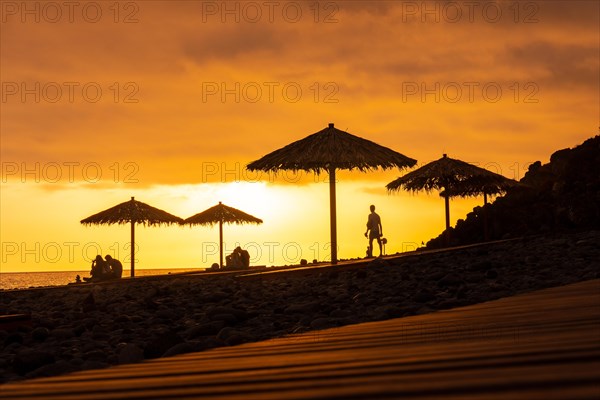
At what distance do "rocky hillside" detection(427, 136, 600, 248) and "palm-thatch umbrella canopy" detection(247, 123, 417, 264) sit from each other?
32.8 feet

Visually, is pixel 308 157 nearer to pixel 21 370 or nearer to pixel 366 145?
pixel 366 145

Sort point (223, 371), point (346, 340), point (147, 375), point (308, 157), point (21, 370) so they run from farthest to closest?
point (308, 157), point (21, 370), point (346, 340), point (147, 375), point (223, 371)

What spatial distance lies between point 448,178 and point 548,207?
7647 mm

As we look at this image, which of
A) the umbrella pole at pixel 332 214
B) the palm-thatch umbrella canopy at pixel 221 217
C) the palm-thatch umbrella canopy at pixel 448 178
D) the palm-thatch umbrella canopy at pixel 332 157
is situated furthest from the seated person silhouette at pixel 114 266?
the palm-thatch umbrella canopy at pixel 448 178

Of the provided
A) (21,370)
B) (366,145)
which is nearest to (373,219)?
(366,145)

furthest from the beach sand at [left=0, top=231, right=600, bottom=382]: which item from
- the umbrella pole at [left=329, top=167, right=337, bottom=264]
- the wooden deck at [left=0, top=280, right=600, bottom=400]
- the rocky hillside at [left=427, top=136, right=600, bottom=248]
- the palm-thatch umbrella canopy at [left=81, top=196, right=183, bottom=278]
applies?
the rocky hillside at [left=427, top=136, right=600, bottom=248]

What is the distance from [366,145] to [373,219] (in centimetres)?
305

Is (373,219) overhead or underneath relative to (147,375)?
overhead

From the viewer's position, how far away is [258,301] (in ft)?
38.5

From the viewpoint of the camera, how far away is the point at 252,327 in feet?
29.1

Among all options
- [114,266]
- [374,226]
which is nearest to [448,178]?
[374,226]

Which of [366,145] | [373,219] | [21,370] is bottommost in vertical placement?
[21,370]

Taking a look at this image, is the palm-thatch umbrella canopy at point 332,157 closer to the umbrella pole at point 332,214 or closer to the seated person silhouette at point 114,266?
the umbrella pole at point 332,214

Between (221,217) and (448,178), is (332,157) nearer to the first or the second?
(448,178)
